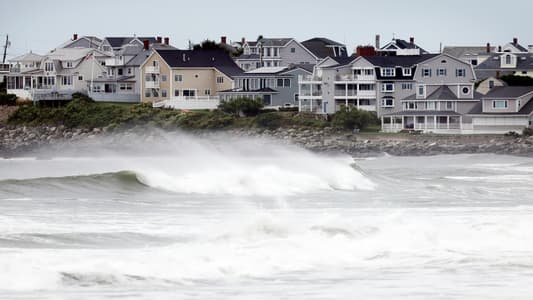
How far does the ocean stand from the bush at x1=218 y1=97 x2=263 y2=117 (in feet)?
118

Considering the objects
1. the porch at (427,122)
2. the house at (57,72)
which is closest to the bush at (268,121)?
the porch at (427,122)

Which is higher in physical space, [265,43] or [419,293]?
[265,43]

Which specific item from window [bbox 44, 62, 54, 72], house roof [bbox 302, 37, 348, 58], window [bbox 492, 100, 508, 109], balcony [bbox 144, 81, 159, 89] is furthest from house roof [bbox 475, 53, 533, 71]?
window [bbox 44, 62, 54, 72]

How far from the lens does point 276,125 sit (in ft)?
244

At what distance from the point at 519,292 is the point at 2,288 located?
6.76 meters

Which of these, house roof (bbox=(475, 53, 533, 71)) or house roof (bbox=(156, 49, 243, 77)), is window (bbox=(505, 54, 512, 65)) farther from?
house roof (bbox=(156, 49, 243, 77))

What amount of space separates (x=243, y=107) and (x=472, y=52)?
31.6m

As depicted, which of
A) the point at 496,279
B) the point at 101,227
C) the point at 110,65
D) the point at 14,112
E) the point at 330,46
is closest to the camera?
the point at 496,279

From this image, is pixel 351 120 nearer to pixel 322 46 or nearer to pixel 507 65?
pixel 507 65

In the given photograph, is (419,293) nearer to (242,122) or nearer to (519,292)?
(519,292)

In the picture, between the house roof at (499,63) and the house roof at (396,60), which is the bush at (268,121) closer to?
the house roof at (396,60)

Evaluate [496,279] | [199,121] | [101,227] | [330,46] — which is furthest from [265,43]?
[496,279]

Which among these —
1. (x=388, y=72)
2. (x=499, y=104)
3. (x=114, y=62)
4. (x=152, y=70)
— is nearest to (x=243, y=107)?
(x=388, y=72)

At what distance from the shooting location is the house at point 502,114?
70.6m
